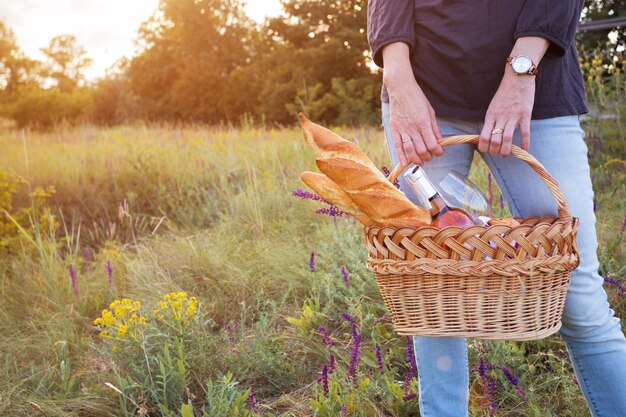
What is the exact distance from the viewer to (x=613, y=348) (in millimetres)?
1366

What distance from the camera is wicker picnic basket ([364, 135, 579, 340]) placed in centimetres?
110

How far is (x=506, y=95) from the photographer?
48.9 inches

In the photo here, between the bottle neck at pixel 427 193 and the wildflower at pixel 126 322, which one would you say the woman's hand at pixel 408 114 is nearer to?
the bottle neck at pixel 427 193

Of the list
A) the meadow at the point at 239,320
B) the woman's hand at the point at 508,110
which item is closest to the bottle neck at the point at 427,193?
the woman's hand at the point at 508,110

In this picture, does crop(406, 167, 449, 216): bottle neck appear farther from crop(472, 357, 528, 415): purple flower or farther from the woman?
crop(472, 357, 528, 415): purple flower

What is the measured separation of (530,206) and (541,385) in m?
0.87

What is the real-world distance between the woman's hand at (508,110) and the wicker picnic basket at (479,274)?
0.05 meters

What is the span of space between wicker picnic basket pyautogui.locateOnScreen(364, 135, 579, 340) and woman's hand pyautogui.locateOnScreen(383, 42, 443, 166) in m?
0.07

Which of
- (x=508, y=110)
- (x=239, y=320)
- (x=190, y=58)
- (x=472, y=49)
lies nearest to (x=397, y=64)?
(x=472, y=49)

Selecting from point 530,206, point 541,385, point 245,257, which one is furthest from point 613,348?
point 245,257

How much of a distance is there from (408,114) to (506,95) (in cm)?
21

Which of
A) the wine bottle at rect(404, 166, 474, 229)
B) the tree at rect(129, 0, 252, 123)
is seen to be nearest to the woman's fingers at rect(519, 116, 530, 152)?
the wine bottle at rect(404, 166, 474, 229)

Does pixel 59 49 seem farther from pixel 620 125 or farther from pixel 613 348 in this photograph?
pixel 613 348

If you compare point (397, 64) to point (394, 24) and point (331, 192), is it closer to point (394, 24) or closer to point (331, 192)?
point (394, 24)
